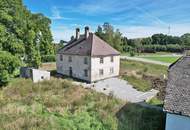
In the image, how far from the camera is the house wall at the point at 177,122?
13070mm

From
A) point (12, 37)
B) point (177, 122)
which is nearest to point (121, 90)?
point (177, 122)

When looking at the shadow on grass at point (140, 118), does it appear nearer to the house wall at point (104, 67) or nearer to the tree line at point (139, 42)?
the house wall at point (104, 67)

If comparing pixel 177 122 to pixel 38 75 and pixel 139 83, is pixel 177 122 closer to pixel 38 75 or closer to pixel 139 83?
pixel 139 83

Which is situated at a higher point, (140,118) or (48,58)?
(48,58)

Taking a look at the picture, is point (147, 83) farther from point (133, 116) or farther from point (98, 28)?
point (98, 28)

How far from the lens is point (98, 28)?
236ft

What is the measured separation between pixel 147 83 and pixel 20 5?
2103cm

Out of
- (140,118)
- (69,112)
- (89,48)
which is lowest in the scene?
(140,118)

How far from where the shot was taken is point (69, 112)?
1670cm

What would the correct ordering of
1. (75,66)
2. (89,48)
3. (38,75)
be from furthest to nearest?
(75,66), (89,48), (38,75)

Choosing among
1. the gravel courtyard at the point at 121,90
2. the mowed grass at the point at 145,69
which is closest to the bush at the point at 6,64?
the gravel courtyard at the point at 121,90

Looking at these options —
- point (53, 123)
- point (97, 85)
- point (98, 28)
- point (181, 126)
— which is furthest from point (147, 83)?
point (98, 28)

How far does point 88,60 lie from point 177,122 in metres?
18.8

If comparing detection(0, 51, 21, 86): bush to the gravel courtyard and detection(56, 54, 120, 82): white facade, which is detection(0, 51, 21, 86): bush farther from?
detection(56, 54, 120, 82): white facade
